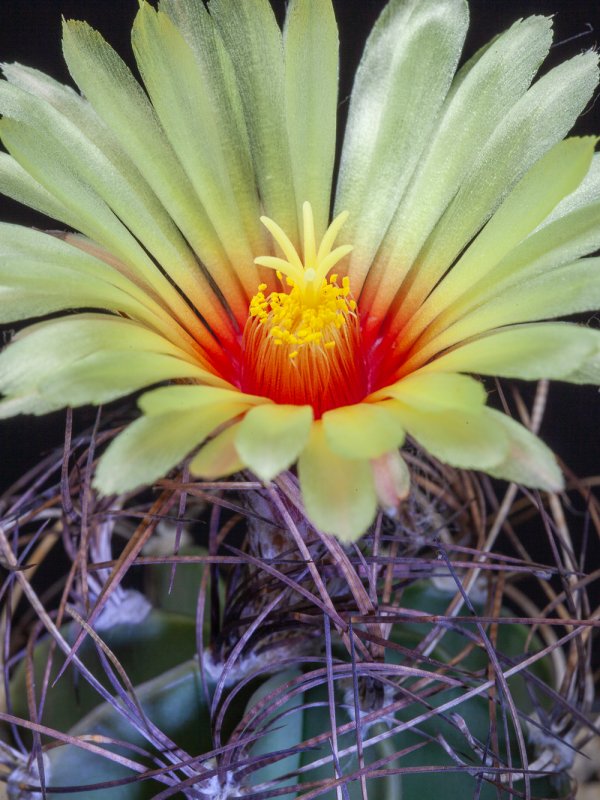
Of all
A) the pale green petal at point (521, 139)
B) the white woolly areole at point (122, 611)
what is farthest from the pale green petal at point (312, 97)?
the white woolly areole at point (122, 611)

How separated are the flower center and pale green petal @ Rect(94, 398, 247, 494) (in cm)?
18

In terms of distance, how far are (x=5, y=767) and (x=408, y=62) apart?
0.65m

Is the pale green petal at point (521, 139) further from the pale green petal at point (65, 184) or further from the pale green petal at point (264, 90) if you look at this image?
the pale green petal at point (65, 184)

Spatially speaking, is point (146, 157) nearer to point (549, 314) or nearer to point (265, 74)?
point (265, 74)

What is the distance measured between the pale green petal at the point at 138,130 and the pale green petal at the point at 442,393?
0.27 metres

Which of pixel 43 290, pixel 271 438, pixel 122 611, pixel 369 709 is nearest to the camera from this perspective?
pixel 271 438

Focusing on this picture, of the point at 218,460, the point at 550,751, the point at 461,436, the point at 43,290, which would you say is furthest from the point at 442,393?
the point at 550,751

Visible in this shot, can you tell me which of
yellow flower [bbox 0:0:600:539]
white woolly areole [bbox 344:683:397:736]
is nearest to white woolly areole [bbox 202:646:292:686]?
white woolly areole [bbox 344:683:397:736]

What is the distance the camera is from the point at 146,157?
2.90ft

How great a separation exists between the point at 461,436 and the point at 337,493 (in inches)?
3.2

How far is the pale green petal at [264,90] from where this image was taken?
2.93 feet

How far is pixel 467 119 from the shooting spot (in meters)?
0.89

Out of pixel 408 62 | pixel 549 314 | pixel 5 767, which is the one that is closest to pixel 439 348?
pixel 549 314

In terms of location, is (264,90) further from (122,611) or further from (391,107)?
(122,611)
